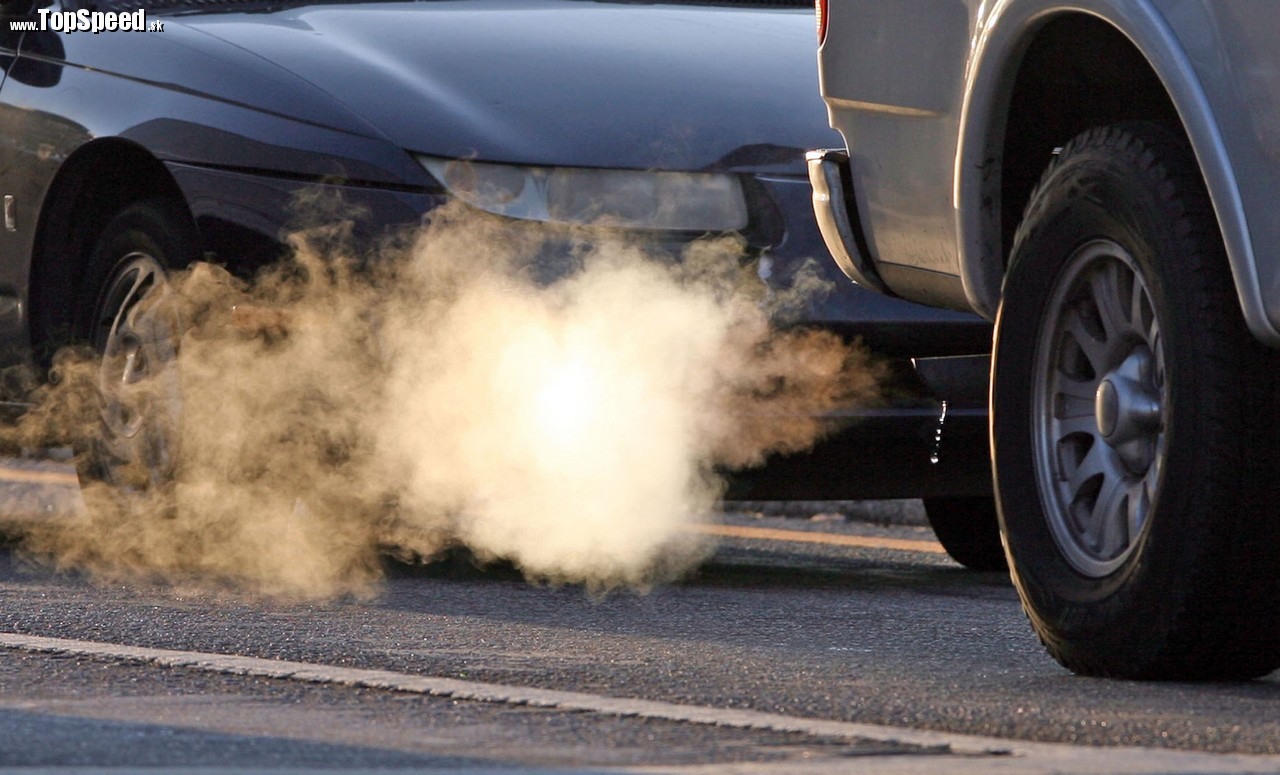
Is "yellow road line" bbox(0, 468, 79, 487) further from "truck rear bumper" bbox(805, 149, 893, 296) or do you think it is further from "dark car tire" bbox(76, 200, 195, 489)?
"truck rear bumper" bbox(805, 149, 893, 296)

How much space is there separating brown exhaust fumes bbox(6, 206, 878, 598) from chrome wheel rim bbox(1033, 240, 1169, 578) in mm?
1179

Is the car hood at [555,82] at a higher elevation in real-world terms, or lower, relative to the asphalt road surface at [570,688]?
higher

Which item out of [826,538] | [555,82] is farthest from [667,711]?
[826,538]

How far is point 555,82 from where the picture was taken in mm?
5605

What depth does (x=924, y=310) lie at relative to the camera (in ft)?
17.8

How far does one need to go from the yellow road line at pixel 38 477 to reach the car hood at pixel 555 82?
3.40 m

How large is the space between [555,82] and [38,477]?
4.40 m

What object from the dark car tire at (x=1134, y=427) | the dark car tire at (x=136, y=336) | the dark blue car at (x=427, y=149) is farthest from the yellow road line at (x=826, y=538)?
the dark car tire at (x=1134, y=427)

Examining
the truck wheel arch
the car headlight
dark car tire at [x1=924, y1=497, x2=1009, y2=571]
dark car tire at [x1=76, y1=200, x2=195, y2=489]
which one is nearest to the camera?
the truck wheel arch

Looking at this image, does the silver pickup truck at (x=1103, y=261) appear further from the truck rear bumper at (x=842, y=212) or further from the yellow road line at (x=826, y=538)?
the yellow road line at (x=826, y=538)

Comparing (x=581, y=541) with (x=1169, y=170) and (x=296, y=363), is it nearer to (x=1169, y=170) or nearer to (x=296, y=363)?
(x=296, y=363)

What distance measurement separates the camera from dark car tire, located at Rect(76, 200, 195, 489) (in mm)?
5676

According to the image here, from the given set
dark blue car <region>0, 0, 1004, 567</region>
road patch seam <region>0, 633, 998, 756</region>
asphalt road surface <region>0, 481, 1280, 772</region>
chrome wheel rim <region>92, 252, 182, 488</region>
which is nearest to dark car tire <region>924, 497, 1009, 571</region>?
dark blue car <region>0, 0, 1004, 567</region>

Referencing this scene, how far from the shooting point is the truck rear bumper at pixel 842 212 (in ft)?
15.6
